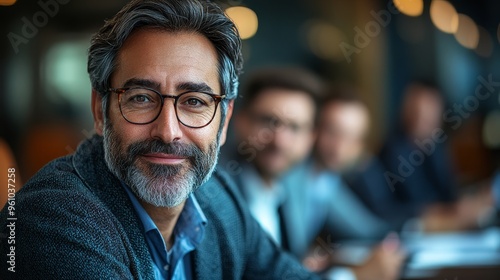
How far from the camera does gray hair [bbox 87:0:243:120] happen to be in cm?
117

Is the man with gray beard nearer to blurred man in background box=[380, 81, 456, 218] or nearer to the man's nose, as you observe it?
the man's nose

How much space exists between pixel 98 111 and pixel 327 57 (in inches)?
131

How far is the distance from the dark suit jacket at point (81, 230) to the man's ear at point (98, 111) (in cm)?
5

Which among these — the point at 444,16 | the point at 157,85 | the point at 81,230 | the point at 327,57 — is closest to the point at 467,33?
the point at 444,16

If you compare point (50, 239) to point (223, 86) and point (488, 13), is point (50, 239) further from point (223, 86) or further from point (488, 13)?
point (488, 13)

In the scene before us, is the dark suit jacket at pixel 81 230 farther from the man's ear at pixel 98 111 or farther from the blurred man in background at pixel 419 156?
the blurred man in background at pixel 419 156

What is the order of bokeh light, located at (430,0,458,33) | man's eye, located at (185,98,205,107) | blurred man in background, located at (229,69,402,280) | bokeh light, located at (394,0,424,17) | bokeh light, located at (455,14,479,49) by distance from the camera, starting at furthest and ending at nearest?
bokeh light, located at (455,14,479,49) → bokeh light, located at (430,0,458,33) → bokeh light, located at (394,0,424,17) → blurred man in background, located at (229,69,402,280) → man's eye, located at (185,98,205,107)

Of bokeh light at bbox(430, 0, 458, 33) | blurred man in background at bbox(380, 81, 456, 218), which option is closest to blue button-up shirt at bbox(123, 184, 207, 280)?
blurred man in background at bbox(380, 81, 456, 218)

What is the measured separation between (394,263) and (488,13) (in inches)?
124

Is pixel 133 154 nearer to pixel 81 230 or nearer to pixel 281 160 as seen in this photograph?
pixel 81 230

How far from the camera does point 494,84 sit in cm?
491

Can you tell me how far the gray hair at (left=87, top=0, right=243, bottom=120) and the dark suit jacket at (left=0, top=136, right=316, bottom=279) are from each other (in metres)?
0.15

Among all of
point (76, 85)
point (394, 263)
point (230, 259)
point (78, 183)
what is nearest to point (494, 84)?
point (394, 263)

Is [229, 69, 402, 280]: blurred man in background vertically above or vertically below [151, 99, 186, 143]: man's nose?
above
